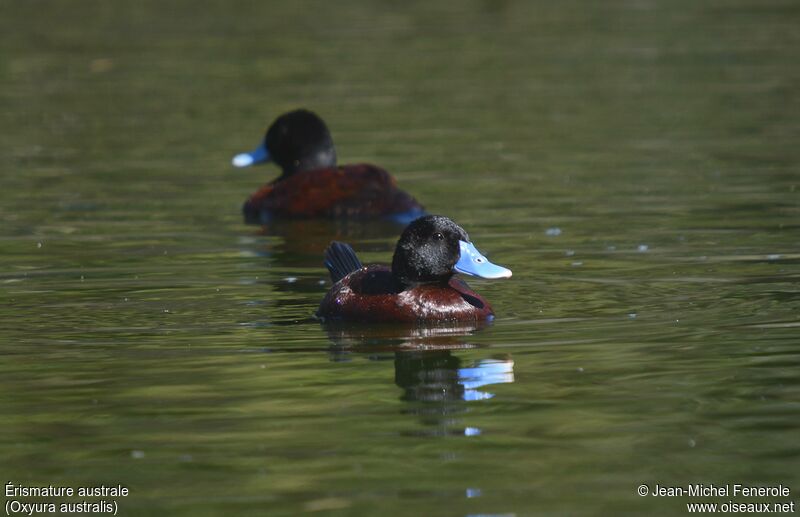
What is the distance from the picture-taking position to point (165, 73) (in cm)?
2323

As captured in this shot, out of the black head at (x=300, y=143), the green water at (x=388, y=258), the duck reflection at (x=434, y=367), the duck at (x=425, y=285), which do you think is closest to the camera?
the green water at (x=388, y=258)

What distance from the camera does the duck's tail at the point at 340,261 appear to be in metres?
10.1

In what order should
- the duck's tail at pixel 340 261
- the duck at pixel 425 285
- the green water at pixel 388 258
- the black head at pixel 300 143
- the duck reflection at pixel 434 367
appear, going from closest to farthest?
the green water at pixel 388 258
the duck reflection at pixel 434 367
the duck at pixel 425 285
the duck's tail at pixel 340 261
the black head at pixel 300 143

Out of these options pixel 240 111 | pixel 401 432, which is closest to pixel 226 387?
pixel 401 432

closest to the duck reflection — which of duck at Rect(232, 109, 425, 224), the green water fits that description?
the green water

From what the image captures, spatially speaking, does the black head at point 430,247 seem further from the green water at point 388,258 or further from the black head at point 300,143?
the black head at point 300,143

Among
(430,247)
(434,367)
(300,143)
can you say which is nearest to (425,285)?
(430,247)

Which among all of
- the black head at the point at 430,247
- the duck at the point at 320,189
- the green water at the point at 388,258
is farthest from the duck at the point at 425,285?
the duck at the point at 320,189

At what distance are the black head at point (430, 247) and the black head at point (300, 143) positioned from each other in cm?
609

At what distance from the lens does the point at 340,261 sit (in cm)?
1026

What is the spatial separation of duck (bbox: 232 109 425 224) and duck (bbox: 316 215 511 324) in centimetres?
440

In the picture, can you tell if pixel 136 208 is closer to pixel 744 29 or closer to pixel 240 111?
pixel 240 111

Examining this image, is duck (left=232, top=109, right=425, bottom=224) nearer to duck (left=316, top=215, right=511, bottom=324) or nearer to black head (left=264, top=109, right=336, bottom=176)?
black head (left=264, top=109, right=336, bottom=176)

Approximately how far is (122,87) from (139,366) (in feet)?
46.8
